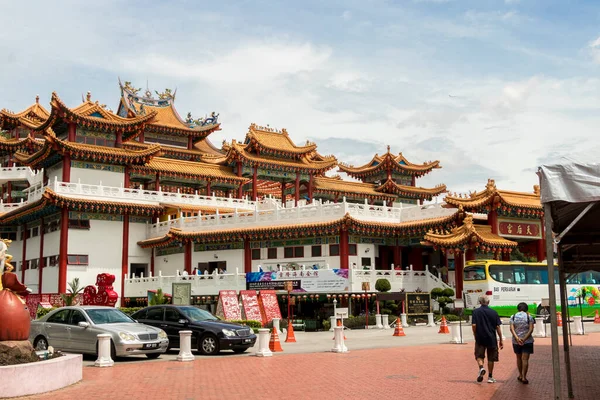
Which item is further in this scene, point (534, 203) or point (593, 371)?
point (534, 203)

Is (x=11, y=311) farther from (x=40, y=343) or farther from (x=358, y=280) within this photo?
(x=358, y=280)

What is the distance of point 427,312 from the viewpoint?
33062 mm

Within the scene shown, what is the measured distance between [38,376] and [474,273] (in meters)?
23.6

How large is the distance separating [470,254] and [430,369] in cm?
2019

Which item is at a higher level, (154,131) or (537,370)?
(154,131)

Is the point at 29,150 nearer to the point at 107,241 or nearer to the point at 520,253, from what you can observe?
the point at 107,241

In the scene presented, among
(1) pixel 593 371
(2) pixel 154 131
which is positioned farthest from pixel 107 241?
(1) pixel 593 371

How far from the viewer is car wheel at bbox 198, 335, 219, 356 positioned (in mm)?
19516

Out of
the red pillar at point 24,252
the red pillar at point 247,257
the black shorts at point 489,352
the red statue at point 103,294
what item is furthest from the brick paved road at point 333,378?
the red pillar at point 24,252

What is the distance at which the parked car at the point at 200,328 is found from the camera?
1950 centimetres

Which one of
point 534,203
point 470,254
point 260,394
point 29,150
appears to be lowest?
point 260,394

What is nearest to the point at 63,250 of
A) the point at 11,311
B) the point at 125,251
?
the point at 125,251

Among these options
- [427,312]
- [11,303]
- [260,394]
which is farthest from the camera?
[427,312]

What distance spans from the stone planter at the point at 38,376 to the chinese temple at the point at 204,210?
2166cm
